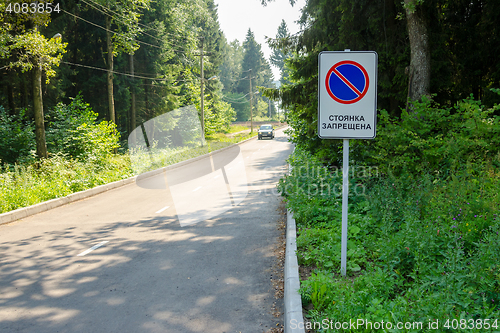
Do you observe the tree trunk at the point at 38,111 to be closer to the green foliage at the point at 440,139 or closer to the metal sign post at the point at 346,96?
the green foliage at the point at 440,139

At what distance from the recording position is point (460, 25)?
1140cm

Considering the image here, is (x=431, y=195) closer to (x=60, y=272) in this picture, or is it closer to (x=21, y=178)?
(x=60, y=272)

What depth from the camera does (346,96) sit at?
4.88 m

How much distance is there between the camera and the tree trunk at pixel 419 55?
9.16 meters

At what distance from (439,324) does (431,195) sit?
11.1 feet

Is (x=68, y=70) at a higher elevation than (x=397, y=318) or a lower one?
higher

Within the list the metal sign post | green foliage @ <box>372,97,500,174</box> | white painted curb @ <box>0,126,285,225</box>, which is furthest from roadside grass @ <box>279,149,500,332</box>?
white painted curb @ <box>0,126,285,225</box>

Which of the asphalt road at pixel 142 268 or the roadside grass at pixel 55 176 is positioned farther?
the roadside grass at pixel 55 176

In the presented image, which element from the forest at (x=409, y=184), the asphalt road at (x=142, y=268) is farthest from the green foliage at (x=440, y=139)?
the asphalt road at (x=142, y=268)

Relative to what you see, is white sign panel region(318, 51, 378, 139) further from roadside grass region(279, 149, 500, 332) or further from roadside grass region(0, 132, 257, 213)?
roadside grass region(0, 132, 257, 213)

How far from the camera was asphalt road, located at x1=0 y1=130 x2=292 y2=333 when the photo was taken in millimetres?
4512

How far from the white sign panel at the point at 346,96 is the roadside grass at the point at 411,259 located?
154cm

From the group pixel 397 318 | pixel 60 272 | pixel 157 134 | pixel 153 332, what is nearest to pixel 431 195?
pixel 397 318

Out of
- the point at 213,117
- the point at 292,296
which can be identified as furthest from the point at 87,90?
the point at 292,296
